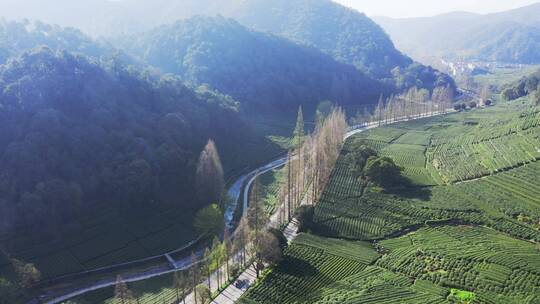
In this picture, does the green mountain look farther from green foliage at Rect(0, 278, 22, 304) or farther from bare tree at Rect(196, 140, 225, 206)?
green foliage at Rect(0, 278, 22, 304)

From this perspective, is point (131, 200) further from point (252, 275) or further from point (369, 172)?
point (369, 172)

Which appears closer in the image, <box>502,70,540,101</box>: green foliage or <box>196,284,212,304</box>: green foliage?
→ <box>196,284,212,304</box>: green foliage

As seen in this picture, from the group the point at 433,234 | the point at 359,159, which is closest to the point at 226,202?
the point at 359,159

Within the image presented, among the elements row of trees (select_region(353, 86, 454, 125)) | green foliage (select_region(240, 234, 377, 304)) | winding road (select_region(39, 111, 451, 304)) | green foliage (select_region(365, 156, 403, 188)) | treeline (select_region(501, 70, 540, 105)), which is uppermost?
treeline (select_region(501, 70, 540, 105))

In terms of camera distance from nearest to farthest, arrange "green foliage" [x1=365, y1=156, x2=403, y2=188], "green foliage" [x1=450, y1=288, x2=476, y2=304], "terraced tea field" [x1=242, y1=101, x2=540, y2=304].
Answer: "green foliage" [x1=450, y1=288, x2=476, y2=304] < "terraced tea field" [x1=242, y1=101, x2=540, y2=304] < "green foliage" [x1=365, y1=156, x2=403, y2=188]

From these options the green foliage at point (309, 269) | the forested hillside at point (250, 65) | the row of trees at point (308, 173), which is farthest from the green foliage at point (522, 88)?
the green foliage at point (309, 269)

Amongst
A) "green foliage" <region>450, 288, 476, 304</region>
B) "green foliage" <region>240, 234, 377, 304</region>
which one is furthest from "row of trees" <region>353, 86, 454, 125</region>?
"green foliage" <region>450, 288, 476, 304</region>
